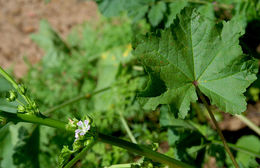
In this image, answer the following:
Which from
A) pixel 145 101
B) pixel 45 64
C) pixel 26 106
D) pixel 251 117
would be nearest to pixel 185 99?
pixel 145 101

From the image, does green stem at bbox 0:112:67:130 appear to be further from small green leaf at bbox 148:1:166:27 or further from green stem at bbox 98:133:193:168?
small green leaf at bbox 148:1:166:27

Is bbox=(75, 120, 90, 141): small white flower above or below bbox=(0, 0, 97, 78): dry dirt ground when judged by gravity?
above

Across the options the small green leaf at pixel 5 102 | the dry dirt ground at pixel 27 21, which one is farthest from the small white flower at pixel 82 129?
the dry dirt ground at pixel 27 21

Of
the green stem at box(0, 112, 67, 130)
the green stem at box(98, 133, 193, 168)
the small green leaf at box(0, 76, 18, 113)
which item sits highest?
the green stem at box(0, 112, 67, 130)

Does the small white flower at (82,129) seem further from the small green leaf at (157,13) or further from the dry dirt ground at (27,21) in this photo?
the dry dirt ground at (27,21)

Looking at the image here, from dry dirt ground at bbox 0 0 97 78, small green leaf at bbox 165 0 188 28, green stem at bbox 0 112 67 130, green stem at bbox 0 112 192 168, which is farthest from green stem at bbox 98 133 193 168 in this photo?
dry dirt ground at bbox 0 0 97 78
